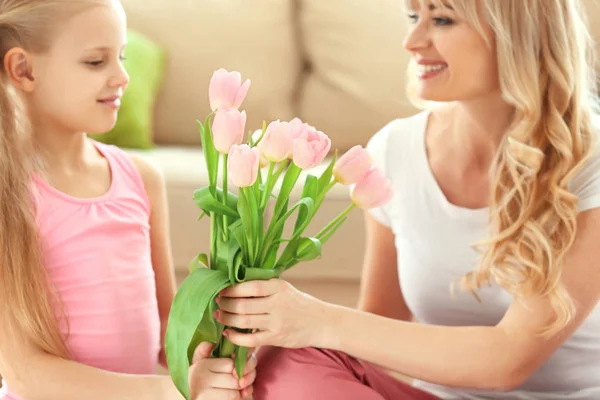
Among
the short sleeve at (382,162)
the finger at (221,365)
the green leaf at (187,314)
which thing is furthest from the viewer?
the short sleeve at (382,162)

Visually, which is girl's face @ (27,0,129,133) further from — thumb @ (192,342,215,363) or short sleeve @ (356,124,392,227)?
short sleeve @ (356,124,392,227)

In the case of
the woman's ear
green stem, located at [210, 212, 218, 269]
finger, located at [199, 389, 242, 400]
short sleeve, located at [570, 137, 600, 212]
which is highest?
the woman's ear

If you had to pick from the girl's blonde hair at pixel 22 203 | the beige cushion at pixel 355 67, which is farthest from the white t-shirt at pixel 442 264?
the beige cushion at pixel 355 67

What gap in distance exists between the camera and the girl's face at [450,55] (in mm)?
1499

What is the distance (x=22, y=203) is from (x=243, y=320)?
399 millimetres

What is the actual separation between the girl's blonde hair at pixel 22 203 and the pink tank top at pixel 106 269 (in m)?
0.04

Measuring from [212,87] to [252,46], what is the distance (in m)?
1.82

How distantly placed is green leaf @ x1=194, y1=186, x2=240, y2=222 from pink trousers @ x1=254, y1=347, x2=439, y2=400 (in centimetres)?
29

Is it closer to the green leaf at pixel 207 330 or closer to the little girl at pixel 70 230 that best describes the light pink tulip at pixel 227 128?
the green leaf at pixel 207 330

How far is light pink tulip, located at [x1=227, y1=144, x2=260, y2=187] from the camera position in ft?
3.69

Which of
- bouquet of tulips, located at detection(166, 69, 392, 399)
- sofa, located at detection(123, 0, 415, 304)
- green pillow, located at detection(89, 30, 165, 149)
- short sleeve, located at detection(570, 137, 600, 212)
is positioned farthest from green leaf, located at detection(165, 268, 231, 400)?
sofa, located at detection(123, 0, 415, 304)

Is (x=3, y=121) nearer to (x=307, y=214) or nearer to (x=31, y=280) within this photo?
(x=31, y=280)

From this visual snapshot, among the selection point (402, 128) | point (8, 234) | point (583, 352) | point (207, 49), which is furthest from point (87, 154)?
point (207, 49)

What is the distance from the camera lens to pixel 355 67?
296 centimetres
